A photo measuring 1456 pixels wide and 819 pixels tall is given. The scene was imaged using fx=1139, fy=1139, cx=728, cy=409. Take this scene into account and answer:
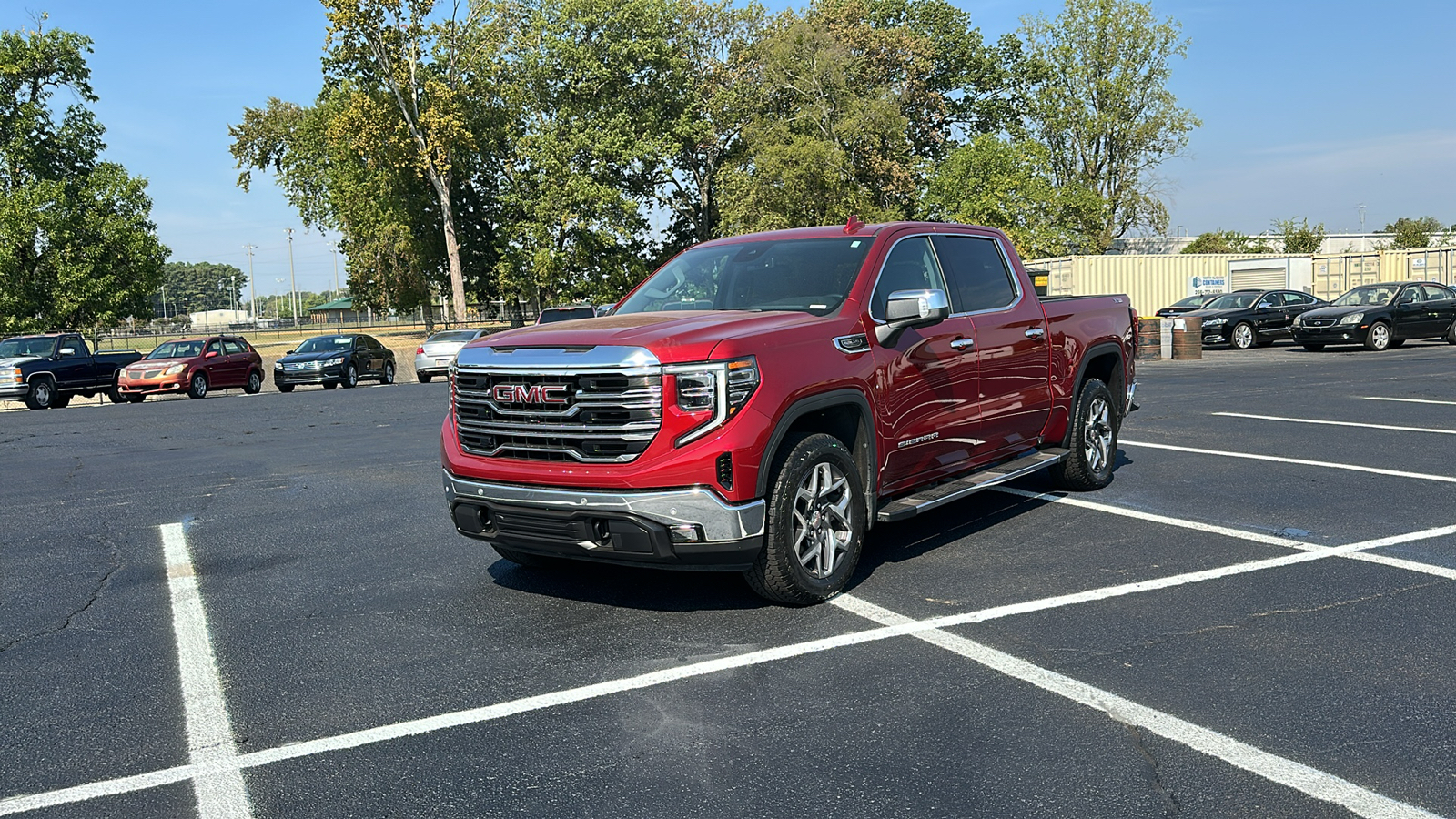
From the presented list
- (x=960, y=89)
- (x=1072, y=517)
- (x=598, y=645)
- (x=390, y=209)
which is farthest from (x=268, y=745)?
(x=960, y=89)

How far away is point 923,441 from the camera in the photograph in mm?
6336

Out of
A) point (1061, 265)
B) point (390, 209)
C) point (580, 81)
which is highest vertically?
point (580, 81)

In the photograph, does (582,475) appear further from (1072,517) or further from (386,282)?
(386,282)

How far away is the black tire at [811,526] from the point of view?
5238mm

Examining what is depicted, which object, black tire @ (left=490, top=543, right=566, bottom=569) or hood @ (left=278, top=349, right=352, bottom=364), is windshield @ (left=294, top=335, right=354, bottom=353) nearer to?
hood @ (left=278, top=349, right=352, bottom=364)

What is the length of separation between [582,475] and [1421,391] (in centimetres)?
1482

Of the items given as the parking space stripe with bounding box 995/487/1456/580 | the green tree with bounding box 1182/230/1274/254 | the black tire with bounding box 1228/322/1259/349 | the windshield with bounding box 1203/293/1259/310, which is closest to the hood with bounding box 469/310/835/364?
the parking space stripe with bounding box 995/487/1456/580

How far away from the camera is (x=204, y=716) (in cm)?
425

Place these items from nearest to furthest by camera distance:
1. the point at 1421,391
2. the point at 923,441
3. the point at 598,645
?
1. the point at 598,645
2. the point at 923,441
3. the point at 1421,391

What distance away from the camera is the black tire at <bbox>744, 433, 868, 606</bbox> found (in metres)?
5.24

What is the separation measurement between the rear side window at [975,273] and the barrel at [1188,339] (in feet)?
69.0

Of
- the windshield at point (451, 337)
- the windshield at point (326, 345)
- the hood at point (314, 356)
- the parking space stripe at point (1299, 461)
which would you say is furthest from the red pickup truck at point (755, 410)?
the windshield at point (451, 337)

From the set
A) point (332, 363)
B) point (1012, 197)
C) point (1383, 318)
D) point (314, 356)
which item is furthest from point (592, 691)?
point (1012, 197)

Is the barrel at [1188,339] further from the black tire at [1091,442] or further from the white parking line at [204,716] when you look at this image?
the white parking line at [204,716]
